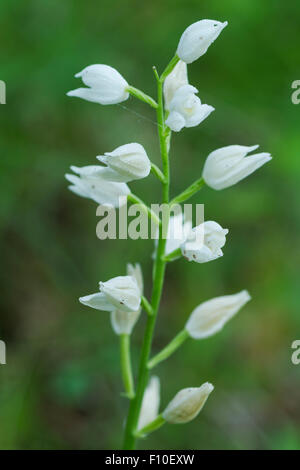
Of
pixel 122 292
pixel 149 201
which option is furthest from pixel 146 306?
pixel 149 201

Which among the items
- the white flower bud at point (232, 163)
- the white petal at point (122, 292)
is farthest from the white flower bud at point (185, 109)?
the white petal at point (122, 292)

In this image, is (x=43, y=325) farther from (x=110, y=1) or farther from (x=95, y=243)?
(x=110, y=1)

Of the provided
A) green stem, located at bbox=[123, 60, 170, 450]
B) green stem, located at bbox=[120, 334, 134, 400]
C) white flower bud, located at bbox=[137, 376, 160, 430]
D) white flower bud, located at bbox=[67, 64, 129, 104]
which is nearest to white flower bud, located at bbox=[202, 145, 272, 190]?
green stem, located at bbox=[123, 60, 170, 450]

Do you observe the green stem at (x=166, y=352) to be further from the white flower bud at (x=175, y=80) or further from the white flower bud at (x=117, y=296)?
the white flower bud at (x=175, y=80)

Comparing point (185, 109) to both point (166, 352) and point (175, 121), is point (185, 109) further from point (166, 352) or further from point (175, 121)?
point (166, 352)

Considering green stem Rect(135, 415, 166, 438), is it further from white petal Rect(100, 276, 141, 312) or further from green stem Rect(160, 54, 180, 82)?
green stem Rect(160, 54, 180, 82)
